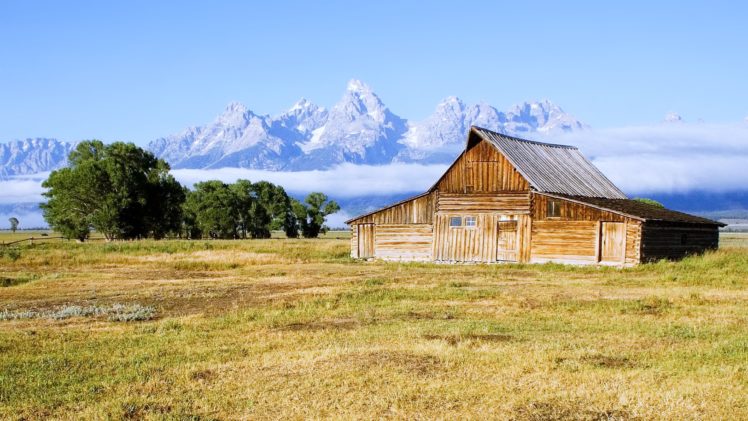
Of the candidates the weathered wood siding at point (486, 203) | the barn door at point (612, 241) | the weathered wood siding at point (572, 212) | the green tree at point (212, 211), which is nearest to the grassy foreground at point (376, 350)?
the barn door at point (612, 241)

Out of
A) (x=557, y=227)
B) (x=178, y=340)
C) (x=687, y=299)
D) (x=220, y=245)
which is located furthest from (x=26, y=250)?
(x=687, y=299)

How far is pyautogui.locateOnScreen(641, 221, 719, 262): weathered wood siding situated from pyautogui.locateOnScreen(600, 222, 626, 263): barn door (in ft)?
3.67

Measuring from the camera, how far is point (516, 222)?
4388 cm

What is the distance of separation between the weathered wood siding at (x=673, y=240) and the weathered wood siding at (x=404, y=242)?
13382 mm

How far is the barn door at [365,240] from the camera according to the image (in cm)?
4881

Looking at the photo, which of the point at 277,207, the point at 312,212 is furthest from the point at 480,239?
the point at 277,207

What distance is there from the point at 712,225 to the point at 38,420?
4967 centimetres

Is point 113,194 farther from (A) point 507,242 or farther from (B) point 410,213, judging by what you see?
(A) point 507,242

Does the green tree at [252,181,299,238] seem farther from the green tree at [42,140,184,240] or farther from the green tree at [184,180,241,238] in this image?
the green tree at [42,140,184,240]

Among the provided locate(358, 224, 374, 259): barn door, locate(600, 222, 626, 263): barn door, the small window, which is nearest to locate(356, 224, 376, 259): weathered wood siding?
locate(358, 224, 374, 259): barn door

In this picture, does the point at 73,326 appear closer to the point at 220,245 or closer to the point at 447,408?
the point at 447,408

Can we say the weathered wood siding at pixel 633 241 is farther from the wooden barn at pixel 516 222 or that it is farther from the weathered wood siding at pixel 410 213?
the weathered wood siding at pixel 410 213

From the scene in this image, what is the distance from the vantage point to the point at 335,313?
1988 cm

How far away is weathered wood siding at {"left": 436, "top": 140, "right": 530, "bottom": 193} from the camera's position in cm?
4447
